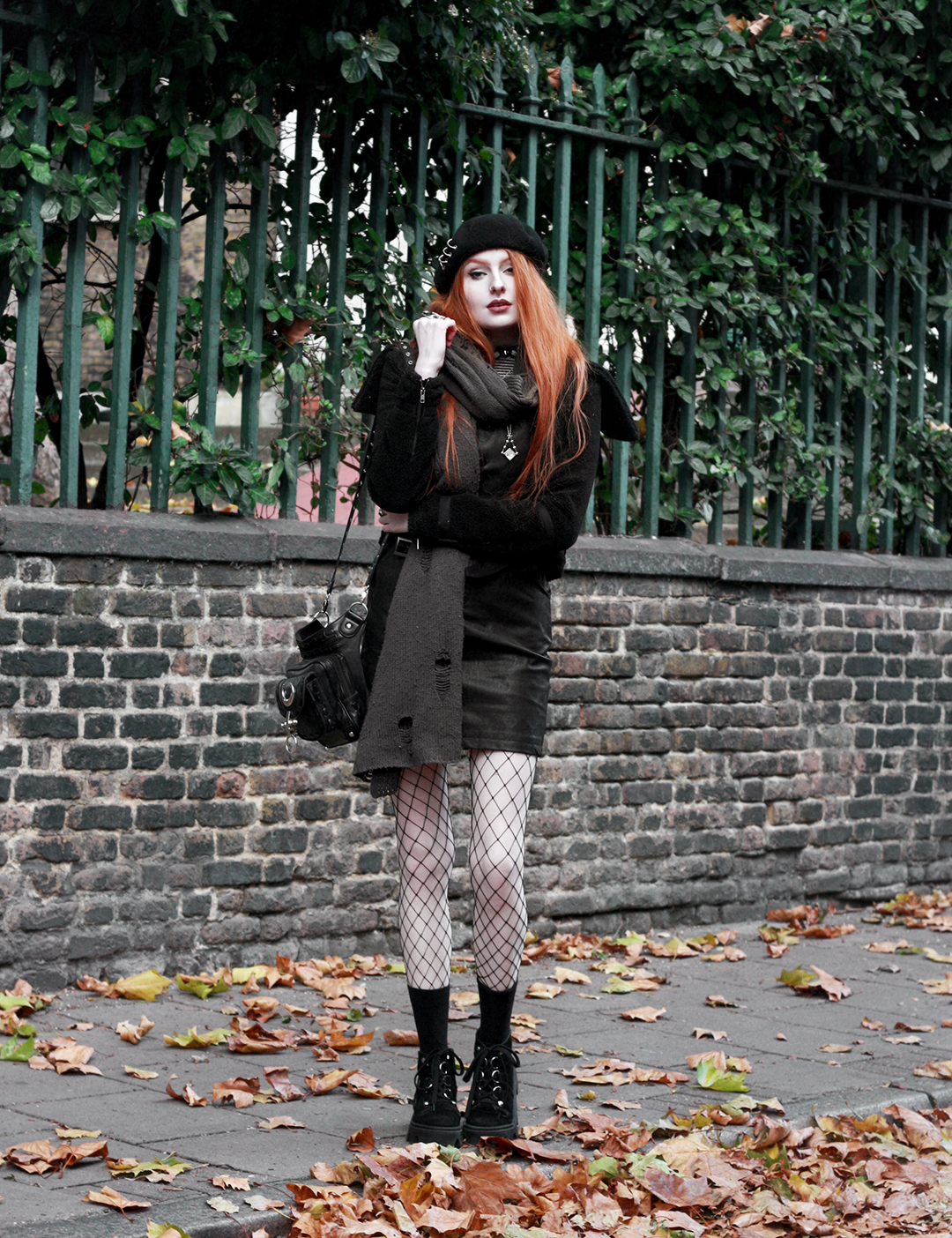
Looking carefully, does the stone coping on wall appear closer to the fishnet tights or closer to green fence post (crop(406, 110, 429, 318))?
green fence post (crop(406, 110, 429, 318))

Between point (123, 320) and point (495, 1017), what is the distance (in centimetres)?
293

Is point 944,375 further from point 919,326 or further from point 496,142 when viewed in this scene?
point 496,142

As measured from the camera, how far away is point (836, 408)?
787 centimetres

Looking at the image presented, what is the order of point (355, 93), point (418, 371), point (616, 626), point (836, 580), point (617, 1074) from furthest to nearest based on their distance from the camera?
point (836, 580)
point (616, 626)
point (355, 93)
point (617, 1074)
point (418, 371)

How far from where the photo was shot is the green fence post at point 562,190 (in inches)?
269

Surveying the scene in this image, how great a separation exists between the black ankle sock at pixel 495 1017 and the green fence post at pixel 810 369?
172 inches

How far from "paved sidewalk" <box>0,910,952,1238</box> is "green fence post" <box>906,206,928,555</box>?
9.66 feet

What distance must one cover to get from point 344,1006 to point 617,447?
287cm

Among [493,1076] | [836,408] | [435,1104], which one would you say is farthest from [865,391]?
[435,1104]

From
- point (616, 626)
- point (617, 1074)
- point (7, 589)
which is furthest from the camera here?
point (616, 626)

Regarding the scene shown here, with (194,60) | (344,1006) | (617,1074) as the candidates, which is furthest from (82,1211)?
(194,60)

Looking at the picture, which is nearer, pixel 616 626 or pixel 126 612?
pixel 126 612

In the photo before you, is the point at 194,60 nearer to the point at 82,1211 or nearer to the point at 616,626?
the point at 616,626

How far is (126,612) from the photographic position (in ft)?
18.0
